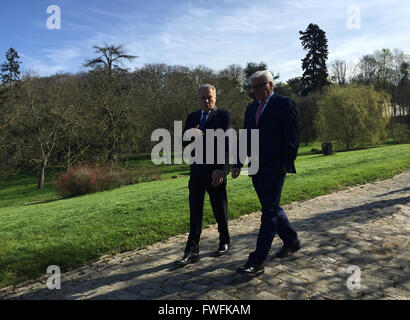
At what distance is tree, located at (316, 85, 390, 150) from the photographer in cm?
3734

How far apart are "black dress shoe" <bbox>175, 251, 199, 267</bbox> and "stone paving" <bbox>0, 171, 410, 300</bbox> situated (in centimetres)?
7

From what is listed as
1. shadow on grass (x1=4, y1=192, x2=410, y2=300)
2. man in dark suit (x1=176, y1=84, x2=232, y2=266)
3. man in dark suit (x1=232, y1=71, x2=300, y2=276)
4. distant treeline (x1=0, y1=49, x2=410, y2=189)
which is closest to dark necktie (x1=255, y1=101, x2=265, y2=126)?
man in dark suit (x1=232, y1=71, x2=300, y2=276)

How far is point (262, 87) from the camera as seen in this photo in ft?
13.7

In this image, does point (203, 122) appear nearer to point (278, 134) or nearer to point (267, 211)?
point (278, 134)

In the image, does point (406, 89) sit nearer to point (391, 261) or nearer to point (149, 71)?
point (149, 71)

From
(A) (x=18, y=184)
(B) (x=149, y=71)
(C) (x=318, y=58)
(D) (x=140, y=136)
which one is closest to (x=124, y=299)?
(D) (x=140, y=136)

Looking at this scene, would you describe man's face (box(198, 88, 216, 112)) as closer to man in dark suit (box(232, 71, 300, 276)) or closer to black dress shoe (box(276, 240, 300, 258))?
man in dark suit (box(232, 71, 300, 276))

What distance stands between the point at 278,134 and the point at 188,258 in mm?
2211

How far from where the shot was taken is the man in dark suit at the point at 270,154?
3994mm

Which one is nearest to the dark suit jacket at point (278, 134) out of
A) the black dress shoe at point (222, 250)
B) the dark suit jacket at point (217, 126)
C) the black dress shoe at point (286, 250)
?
the dark suit jacket at point (217, 126)

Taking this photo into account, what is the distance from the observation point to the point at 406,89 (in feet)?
172

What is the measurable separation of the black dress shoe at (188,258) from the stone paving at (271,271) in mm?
73

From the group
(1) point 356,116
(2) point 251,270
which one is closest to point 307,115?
(1) point 356,116
